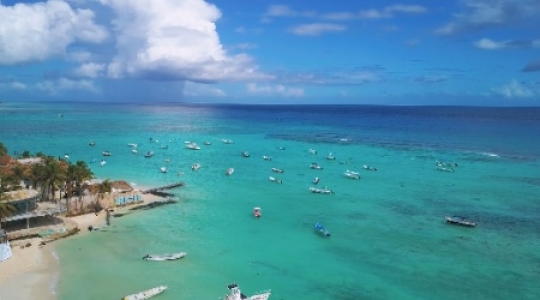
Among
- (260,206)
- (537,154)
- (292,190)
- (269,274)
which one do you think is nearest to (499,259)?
(269,274)

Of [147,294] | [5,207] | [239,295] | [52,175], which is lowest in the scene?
[147,294]

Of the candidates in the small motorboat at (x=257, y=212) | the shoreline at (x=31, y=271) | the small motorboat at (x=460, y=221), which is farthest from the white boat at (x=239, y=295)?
the small motorboat at (x=460, y=221)

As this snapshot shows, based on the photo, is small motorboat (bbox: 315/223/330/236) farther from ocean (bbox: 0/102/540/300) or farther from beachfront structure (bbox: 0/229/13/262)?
beachfront structure (bbox: 0/229/13/262)

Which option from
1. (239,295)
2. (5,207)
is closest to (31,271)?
(5,207)

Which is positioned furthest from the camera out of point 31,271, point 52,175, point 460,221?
point 460,221

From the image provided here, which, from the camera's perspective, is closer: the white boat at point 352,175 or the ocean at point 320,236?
the ocean at point 320,236

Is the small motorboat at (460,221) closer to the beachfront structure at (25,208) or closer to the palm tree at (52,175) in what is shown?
the beachfront structure at (25,208)

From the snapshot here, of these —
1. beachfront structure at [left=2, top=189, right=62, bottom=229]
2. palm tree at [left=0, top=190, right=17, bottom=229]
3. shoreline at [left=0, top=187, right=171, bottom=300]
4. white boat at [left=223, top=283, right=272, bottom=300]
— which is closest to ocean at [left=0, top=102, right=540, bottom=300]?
shoreline at [left=0, top=187, right=171, bottom=300]

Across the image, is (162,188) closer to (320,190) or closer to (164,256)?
(320,190)
